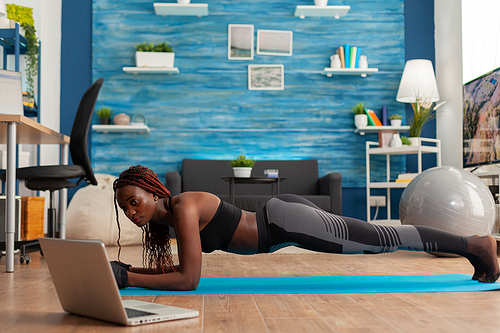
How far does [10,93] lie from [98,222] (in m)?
1.48

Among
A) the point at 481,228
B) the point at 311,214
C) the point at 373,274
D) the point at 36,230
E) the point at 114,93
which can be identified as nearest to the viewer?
the point at 311,214

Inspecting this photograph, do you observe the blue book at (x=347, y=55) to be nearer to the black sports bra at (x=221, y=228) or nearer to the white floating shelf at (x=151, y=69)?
the white floating shelf at (x=151, y=69)

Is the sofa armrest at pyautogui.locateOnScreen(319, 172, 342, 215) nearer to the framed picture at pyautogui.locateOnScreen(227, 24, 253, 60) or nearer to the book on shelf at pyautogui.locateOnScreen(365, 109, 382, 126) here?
the book on shelf at pyautogui.locateOnScreen(365, 109, 382, 126)

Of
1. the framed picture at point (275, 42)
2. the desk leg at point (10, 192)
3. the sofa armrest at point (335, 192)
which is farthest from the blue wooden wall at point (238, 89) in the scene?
the desk leg at point (10, 192)

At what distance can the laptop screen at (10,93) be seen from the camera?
296 centimetres

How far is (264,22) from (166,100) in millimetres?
1421

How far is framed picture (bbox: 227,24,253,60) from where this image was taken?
5.30 metres

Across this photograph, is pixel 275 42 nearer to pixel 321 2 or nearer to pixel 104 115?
pixel 321 2

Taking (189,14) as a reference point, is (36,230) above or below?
below

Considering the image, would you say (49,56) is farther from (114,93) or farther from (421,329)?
(421,329)

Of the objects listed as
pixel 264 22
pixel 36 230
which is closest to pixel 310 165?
pixel 264 22

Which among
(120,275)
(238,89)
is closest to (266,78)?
(238,89)

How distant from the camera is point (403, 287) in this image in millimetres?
1903

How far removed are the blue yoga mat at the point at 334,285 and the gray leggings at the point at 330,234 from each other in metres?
0.17
